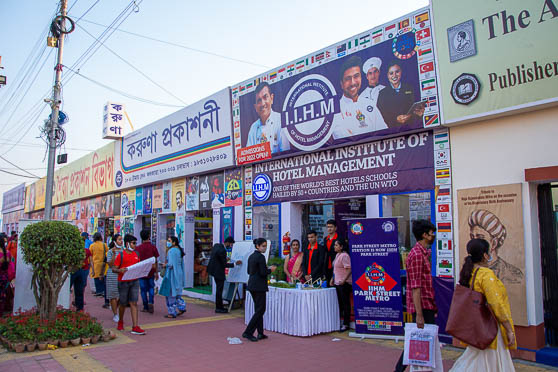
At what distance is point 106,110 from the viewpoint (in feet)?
64.3

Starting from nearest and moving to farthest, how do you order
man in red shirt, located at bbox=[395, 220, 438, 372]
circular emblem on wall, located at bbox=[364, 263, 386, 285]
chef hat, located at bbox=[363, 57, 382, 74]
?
1. man in red shirt, located at bbox=[395, 220, 438, 372]
2. circular emblem on wall, located at bbox=[364, 263, 386, 285]
3. chef hat, located at bbox=[363, 57, 382, 74]

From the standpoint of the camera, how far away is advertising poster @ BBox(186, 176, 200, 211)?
1383 cm

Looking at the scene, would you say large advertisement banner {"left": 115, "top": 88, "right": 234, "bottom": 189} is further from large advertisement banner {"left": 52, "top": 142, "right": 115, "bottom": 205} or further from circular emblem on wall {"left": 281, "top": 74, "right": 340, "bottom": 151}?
circular emblem on wall {"left": 281, "top": 74, "right": 340, "bottom": 151}

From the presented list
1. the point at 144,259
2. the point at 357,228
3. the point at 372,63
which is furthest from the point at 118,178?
the point at 357,228

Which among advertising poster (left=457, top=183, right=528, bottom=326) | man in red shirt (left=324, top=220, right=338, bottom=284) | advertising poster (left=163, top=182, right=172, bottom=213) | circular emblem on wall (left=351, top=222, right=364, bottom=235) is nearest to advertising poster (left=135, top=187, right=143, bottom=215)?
advertising poster (left=163, top=182, right=172, bottom=213)

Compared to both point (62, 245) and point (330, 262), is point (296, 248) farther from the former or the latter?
point (62, 245)

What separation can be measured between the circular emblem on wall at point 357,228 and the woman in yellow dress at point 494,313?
3.41 m

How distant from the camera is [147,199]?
17031 millimetres

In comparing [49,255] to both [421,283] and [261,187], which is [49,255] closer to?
[261,187]

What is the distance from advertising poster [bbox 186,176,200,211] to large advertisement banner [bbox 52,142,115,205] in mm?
7284

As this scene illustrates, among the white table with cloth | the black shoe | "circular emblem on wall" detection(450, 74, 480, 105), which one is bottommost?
the black shoe

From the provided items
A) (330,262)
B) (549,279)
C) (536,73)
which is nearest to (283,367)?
(330,262)

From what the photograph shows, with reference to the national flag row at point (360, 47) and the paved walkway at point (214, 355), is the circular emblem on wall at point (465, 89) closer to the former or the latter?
the national flag row at point (360, 47)

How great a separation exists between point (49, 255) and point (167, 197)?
8.11 m
